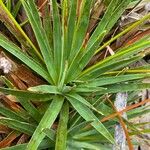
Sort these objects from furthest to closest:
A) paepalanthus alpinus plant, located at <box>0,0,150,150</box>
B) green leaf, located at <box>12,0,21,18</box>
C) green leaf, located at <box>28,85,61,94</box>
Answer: green leaf, located at <box>12,0,21,18</box> → paepalanthus alpinus plant, located at <box>0,0,150,150</box> → green leaf, located at <box>28,85,61,94</box>

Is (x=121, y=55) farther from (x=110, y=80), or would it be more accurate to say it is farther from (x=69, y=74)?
(x=69, y=74)

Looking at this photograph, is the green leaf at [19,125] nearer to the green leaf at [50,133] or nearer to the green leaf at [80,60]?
the green leaf at [50,133]

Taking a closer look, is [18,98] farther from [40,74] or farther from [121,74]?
[121,74]

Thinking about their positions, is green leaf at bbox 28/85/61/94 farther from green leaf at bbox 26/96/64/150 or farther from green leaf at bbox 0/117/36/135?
green leaf at bbox 0/117/36/135

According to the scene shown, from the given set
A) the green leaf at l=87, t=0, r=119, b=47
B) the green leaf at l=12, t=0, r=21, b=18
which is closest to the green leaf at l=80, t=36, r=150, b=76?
the green leaf at l=87, t=0, r=119, b=47

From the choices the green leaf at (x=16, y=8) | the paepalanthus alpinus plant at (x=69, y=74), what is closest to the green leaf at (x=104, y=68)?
the paepalanthus alpinus plant at (x=69, y=74)

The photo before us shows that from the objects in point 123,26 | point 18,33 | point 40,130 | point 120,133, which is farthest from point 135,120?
point 18,33

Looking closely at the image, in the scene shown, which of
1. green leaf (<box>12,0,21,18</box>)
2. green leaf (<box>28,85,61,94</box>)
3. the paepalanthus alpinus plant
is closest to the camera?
green leaf (<box>28,85,61,94</box>)

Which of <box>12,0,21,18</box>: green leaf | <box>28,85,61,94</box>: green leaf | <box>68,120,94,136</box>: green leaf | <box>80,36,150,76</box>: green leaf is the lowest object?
<box>68,120,94,136</box>: green leaf

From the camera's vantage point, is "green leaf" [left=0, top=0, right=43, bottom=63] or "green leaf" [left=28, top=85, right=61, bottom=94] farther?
"green leaf" [left=0, top=0, right=43, bottom=63]
